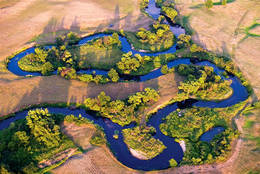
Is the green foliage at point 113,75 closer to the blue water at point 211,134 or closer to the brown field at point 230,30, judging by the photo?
the blue water at point 211,134

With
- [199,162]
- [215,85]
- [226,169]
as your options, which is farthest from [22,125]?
[215,85]

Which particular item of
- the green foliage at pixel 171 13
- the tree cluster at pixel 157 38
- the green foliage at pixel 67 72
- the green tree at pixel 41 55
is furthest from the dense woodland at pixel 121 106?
the green foliage at pixel 171 13

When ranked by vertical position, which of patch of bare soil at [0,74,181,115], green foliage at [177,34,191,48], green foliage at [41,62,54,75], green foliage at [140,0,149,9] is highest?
green foliage at [140,0,149,9]

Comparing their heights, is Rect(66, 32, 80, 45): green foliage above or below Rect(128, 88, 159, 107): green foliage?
above

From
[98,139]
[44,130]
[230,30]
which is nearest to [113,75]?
[98,139]

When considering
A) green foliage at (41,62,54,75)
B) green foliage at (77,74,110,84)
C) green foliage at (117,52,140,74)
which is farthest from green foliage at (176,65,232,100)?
green foliage at (41,62,54,75)

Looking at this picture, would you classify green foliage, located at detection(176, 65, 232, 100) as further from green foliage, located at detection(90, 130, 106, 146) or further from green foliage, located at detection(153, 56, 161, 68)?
green foliage, located at detection(90, 130, 106, 146)

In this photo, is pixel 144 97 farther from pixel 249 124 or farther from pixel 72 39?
pixel 72 39
